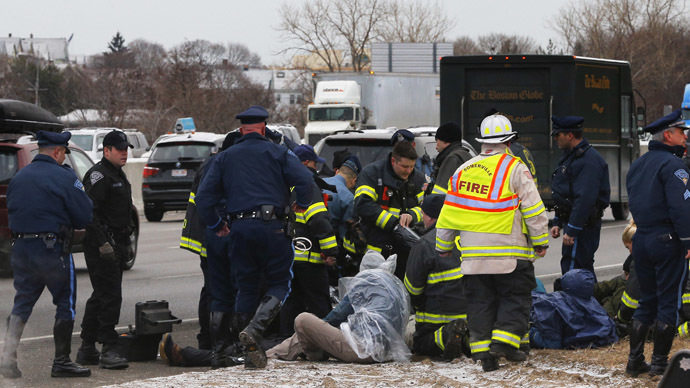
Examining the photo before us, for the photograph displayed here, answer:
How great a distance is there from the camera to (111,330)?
8.83 m

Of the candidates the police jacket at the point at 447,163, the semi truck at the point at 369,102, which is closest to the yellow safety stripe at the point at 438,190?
the police jacket at the point at 447,163

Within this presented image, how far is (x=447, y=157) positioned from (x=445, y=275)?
1899 mm

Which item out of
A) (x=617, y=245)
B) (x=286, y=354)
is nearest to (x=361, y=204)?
(x=286, y=354)

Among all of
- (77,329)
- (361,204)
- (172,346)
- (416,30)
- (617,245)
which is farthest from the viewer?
(416,30)

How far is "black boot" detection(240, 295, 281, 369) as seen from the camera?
7.74 metres

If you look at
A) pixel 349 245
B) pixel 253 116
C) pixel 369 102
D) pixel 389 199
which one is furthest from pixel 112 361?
pixel 369 102

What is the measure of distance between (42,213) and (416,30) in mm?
72722

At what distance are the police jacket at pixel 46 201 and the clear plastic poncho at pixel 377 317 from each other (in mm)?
2076

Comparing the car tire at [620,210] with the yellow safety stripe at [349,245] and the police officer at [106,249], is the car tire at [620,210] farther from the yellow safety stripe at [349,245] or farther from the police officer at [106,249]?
the police officer at [106,249]

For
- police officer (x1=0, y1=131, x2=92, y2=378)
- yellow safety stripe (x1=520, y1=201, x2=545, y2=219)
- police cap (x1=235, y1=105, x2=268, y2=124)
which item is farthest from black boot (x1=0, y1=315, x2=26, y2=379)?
yellow safety stripe (x1=520, y1=201, x2=545, y2=219)

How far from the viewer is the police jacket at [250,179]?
314 inches

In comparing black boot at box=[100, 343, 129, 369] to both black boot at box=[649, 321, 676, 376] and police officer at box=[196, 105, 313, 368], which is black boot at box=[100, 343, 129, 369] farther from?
black boot at box=[649, 321, 676, 376]

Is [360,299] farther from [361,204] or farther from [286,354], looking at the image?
[361,204]

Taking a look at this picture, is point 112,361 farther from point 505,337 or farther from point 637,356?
point 637,356
